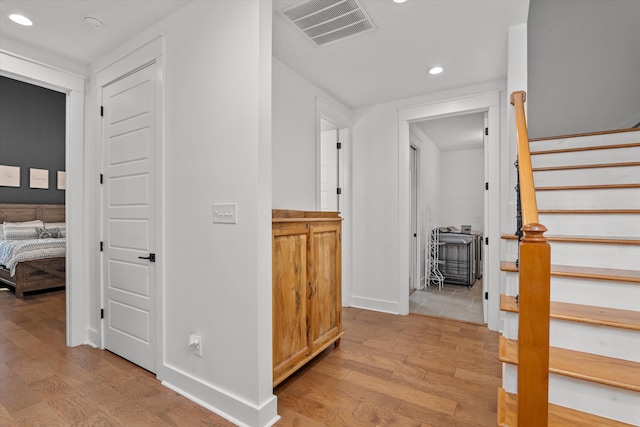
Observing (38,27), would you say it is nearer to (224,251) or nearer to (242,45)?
(242,45)

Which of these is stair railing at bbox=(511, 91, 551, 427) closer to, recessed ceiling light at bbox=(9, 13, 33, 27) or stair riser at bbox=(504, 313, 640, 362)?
stair riser at bbox=(504, 313, 640, 362)

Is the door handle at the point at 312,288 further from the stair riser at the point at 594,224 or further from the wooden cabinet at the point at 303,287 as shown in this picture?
the stair riser at the point at 594,224

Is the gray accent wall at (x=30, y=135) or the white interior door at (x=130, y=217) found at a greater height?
the gray accent wall at (x=30, y=135)

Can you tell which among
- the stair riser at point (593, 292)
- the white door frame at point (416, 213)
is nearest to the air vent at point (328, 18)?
the stair riser at point (593, 292)

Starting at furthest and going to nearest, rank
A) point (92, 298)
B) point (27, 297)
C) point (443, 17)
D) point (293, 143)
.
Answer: point (27, 297) → point (293, 143) → point (92, 298) → point (443, 17)

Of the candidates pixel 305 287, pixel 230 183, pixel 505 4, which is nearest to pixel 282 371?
pixel 305 287

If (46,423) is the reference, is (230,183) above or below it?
above

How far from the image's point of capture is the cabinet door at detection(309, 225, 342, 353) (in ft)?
7.88

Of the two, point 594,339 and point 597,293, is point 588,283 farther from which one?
point 594,339

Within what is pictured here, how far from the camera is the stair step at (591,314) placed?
1.49 metres

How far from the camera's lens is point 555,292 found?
1834mm

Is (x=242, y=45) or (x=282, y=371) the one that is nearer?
(x=242, y=45)

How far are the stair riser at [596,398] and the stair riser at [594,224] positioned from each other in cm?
120

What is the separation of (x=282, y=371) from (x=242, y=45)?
2088mm
